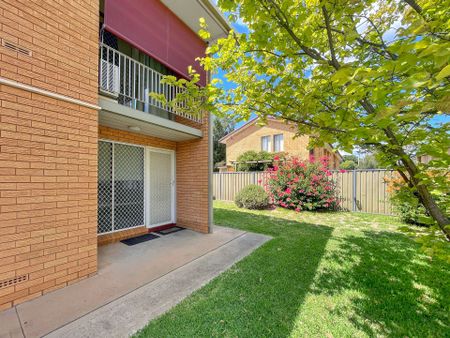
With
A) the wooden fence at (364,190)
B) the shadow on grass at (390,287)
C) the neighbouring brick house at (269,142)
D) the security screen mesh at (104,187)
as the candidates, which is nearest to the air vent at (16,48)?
the security screen mesh at (104,187)

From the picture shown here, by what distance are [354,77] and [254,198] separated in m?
8.89

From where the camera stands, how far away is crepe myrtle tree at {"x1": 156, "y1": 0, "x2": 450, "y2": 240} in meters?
1.29

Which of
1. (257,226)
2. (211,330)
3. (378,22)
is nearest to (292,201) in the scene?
(257,226)

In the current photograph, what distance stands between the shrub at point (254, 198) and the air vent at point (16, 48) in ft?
29.1

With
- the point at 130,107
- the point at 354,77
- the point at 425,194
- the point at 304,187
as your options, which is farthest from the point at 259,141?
the point at 354,77

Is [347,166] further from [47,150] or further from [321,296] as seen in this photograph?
[47,150]

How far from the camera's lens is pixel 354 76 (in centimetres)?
127

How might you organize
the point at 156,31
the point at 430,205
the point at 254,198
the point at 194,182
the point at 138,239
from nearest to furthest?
1. the point at 430,205
2. the point at 156,31
3. the point at 138,239
4. the point at 194,182
5. the point at 254,198

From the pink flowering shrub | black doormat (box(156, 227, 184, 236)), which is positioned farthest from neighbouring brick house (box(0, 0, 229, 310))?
the pink flowering shrub

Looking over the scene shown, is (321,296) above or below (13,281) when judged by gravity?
below

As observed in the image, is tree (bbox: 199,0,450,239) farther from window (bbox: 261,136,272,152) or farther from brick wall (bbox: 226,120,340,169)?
window (bbox: 261,136,272,152)

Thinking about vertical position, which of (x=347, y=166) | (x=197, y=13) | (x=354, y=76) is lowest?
(x=354, y=76)

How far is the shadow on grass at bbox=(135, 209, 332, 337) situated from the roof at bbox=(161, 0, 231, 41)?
614cm

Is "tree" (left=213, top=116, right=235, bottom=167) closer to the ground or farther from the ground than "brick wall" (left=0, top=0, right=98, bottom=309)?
farther from the ground
